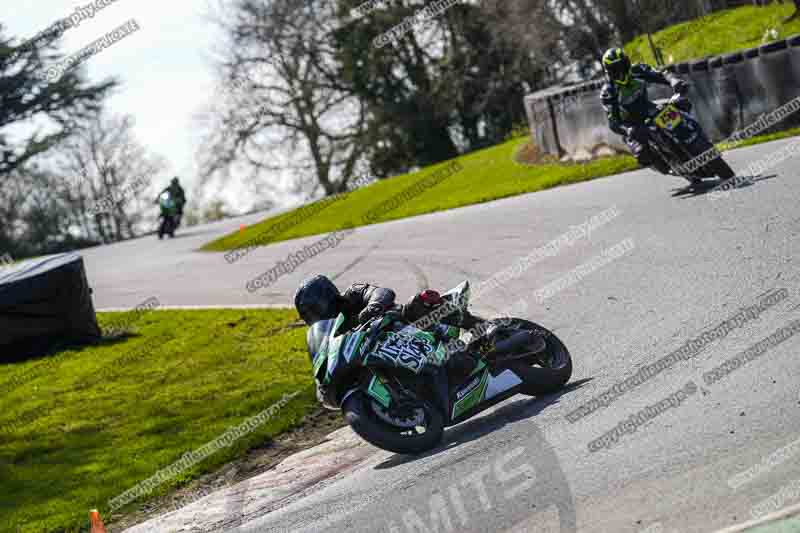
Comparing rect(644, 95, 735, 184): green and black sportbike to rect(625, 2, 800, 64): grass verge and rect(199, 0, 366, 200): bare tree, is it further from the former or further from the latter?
rect(199, 0, 366, 200): bare tree

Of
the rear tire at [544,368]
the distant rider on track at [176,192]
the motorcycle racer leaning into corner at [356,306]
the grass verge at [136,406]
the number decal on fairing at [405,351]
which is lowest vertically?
the grass verge at [136,406]

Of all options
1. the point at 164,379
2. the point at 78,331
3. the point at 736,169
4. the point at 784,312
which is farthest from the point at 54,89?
the point at 784,312

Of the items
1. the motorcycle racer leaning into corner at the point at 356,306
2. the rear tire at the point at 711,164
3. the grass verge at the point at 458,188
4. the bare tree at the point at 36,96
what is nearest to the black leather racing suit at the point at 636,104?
the rear tire at the point at 711,164

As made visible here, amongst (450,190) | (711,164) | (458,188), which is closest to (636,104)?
(711,164)

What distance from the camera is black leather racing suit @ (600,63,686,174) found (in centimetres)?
1566

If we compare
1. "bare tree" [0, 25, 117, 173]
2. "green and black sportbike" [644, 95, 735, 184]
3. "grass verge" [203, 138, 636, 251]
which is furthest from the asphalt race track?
"bare tree" [0, 25, 117, 173]

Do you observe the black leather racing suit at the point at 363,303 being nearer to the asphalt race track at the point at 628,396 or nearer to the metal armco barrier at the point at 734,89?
the asphalt race track at the point at 628,396

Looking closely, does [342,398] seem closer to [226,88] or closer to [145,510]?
[145,510]

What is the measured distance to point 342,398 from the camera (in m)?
8.18

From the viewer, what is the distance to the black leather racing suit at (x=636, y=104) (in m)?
15.7

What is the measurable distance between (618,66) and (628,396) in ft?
29.5

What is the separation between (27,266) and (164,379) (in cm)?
466

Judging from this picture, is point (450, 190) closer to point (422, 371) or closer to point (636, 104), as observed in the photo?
point (636, 104)

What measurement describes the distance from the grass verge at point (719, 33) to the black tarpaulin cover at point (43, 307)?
12634mm
